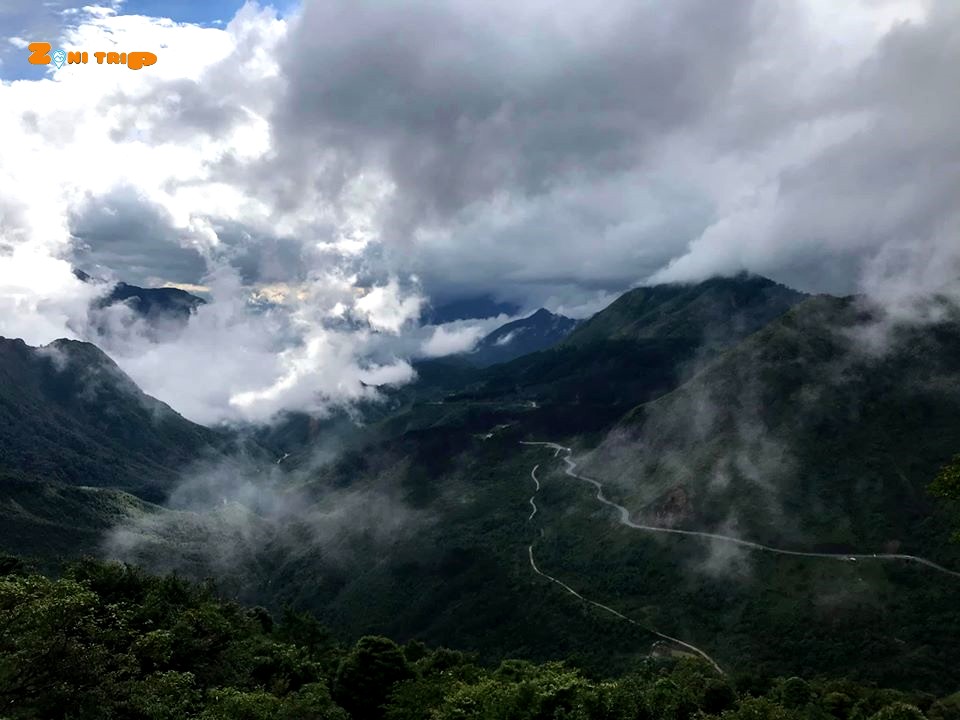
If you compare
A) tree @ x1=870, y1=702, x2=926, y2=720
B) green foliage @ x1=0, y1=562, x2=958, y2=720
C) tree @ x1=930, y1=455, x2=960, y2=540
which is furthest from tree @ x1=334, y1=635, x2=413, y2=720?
tree @ x1=930, y1=455, x2=960, y2=540

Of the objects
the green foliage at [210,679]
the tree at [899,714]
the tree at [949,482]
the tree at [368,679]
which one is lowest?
the tree at [899,714]

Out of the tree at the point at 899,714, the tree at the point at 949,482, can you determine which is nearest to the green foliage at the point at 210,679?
the tree at the point at 899,714

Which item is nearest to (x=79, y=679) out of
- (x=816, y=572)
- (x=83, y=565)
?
(x=83, y=565)

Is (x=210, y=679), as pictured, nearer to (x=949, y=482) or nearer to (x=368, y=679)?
(x=368, y=679)

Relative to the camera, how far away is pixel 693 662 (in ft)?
470

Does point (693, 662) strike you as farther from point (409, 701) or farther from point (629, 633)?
point (409, 701)

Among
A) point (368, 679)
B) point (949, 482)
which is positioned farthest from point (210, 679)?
point (949, 482)

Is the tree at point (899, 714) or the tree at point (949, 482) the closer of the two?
the tree at point (949, 482)

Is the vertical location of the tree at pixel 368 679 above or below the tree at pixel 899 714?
above

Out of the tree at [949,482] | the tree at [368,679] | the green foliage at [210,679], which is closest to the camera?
the green foliage at [210,679]

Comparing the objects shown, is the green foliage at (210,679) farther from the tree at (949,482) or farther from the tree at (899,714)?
the tree at (949,482)

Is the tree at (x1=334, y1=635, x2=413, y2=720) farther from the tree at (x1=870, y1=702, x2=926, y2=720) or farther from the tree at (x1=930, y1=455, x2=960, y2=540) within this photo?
the tree at (x1=930, y1=455, x2=960, y2=540)

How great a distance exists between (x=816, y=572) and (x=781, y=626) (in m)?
26.1

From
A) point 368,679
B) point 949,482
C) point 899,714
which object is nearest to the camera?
point 949,482
